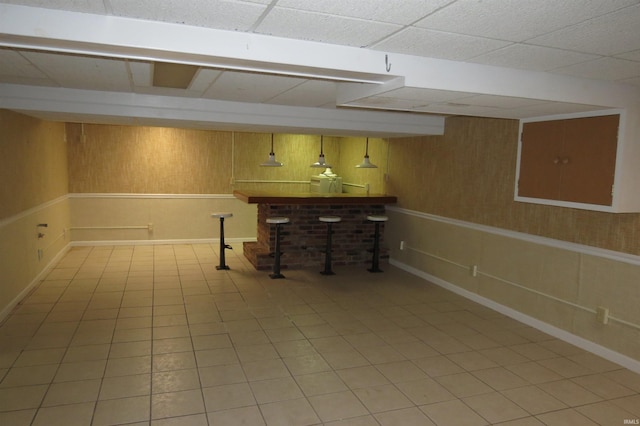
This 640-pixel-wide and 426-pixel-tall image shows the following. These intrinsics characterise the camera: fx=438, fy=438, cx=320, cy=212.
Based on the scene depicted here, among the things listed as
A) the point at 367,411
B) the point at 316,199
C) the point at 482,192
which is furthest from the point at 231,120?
the point at 367,411

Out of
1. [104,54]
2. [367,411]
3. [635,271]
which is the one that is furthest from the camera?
[635,271]

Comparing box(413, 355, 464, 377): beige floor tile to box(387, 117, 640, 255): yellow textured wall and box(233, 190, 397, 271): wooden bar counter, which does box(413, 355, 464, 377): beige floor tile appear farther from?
box(233, 190, 397, 271): wooden bar counter

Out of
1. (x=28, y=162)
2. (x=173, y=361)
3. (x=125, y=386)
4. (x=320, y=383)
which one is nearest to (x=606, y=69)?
(x=320, y=383)

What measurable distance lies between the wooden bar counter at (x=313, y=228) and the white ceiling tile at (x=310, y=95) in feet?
5.63

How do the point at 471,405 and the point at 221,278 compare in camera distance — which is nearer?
the point at 471,405

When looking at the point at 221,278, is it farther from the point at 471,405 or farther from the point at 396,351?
the point at 471,405

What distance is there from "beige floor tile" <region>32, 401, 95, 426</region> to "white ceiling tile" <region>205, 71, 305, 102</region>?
2441mm

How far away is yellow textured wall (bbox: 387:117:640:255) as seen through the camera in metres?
3.74

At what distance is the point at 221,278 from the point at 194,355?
7.57 ft

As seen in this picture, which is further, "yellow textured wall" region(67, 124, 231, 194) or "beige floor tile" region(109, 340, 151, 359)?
"yellow textured wall" region(67, 124, 231, 194)

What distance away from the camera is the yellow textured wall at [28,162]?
4.26 meters

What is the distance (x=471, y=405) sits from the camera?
287 cm

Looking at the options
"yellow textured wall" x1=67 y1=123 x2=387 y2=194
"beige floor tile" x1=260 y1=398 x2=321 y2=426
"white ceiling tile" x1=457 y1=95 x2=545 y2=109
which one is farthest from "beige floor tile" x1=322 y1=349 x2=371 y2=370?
"yellow textured wall" x1=67 y1=123 x2=387 y2=194

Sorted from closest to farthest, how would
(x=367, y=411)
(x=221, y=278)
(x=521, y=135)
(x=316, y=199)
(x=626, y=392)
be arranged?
1. (x=367, y=411)
2. (x=626, y=392)
3. (x=521, y=135)
4. (x=221, y=278)
5. (x=316, y=199)
